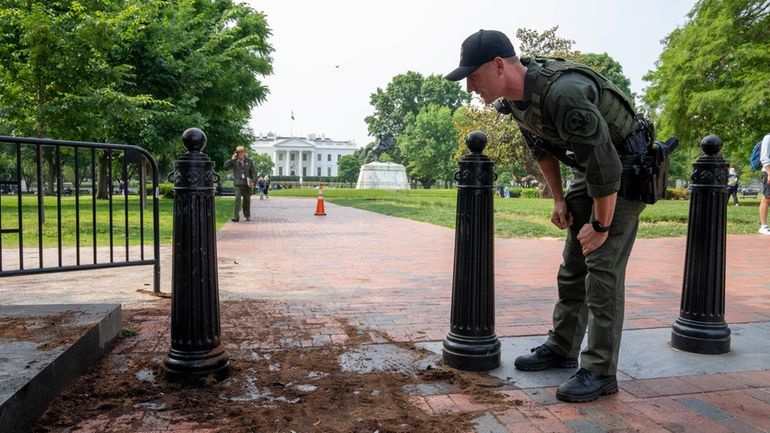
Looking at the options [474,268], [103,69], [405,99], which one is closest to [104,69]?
[103,69]

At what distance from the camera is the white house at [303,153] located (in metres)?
126

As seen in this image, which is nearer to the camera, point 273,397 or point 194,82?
point 273,397

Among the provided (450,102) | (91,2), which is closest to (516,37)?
(91,2)

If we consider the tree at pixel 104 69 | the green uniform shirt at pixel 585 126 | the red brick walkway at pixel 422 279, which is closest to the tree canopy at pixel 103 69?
the tree at pixel 104 69

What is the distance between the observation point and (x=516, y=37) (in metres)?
34.3

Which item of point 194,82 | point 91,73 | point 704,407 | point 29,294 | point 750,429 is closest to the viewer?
point 750,429

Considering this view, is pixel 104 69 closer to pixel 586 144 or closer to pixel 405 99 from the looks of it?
pixel 586 144

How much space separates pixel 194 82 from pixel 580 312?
18091 millimetres

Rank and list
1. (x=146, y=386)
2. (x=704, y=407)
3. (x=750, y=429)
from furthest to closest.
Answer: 1. (x=146, y=386)
2. (x=704, y=407)
3. (x=750, y=429)

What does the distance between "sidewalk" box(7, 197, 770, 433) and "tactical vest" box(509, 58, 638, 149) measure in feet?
4.06

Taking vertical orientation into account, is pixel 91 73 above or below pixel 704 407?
above

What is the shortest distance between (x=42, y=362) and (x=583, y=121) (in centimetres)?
254

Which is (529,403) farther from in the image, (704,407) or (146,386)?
(146,386)

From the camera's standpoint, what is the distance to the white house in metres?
126
